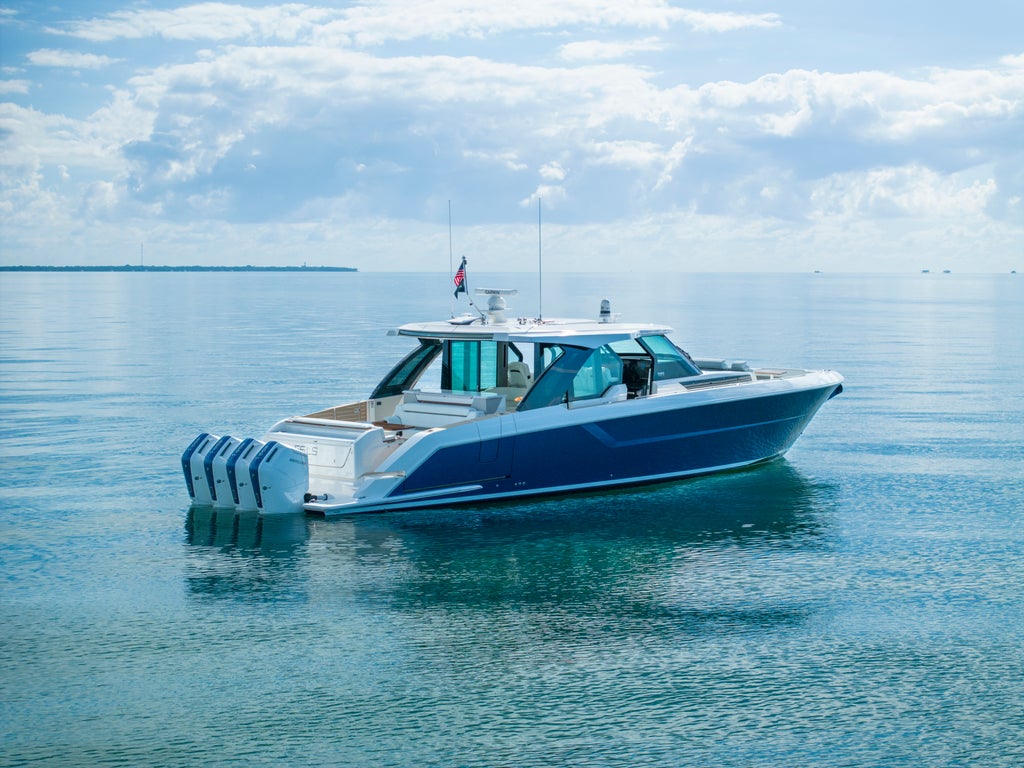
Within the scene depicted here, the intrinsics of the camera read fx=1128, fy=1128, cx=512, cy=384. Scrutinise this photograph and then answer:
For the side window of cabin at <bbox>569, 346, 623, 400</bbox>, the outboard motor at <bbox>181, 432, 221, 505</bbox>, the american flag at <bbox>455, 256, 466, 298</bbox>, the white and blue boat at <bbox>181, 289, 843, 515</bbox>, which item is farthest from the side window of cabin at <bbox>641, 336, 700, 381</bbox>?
the outboard motor at <bbox>181, 432, 221, 505</bbox>

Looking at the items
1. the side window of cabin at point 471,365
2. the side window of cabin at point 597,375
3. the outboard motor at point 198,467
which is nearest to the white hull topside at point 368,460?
the outboard motor at point 198,467

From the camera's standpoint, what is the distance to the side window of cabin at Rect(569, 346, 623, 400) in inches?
628

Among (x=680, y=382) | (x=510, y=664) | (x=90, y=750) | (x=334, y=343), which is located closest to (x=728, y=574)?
(x=510, y=664)

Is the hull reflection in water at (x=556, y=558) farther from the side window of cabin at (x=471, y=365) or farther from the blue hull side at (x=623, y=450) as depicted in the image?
the side window of cabin at (x=471, y=365)

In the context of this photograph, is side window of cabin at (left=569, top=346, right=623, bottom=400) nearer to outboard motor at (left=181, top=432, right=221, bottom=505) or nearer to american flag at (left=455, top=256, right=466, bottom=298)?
american flag at (left=455, top=256, right=466, bottom=298)

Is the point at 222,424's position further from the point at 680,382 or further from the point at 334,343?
the point at 334,343

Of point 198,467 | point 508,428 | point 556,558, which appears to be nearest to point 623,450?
point 508,428

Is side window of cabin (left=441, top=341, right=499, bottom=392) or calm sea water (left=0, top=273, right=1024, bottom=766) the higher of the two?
side window of cabin (left=441, top=341, right=499, bottom=392)

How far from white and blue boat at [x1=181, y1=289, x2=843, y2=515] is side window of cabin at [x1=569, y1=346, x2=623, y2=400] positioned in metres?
0.02

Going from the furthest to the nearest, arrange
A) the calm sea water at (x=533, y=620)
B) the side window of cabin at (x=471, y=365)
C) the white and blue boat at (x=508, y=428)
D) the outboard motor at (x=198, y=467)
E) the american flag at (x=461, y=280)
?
the american flag at (x=461, y=280) → the side window of cabin at (x=471, y=365) → the outboard motor at (x=198, y=467) → the white and blue boat at (x=508, y=428) → the calm sea water at (x=533, y=620)

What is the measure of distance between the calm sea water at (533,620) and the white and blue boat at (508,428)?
40cm

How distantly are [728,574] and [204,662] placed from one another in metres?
5.91

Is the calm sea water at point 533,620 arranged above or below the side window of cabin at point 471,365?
below

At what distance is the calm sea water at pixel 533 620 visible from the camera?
8555 mm
